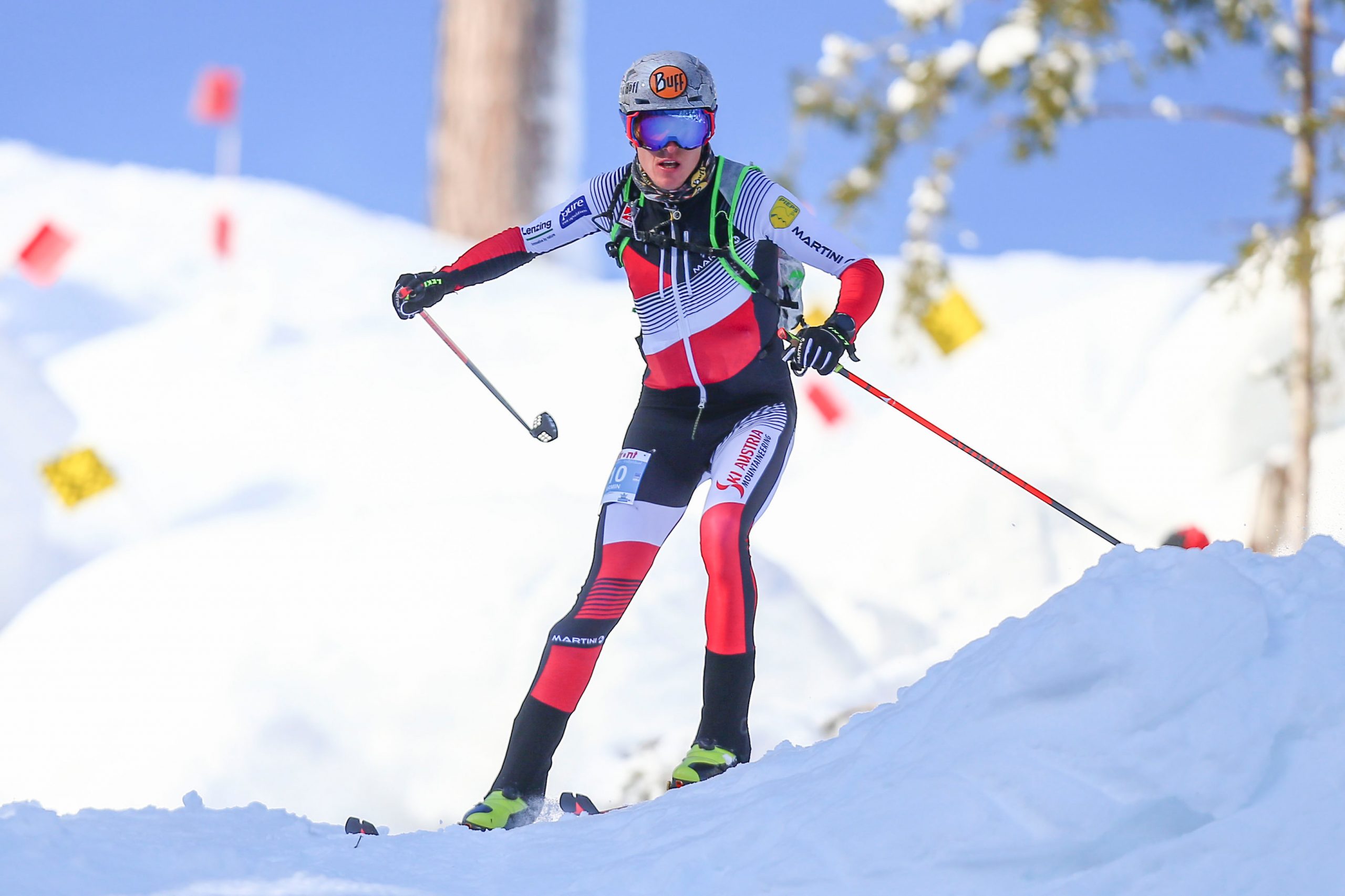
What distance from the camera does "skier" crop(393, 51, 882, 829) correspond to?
3.72 metres

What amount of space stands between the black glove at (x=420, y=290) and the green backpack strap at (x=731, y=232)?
3.07 ft

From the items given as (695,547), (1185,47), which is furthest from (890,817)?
(1185,47)

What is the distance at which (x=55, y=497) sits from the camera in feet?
33.7

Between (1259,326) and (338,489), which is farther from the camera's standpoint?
(1259,326)

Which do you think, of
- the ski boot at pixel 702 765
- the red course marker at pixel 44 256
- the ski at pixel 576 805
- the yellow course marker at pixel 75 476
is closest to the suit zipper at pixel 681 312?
the ski boot at pixel 702 765

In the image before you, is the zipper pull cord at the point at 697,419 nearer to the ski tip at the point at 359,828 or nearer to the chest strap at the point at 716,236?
the chest strap at the point at 716,236

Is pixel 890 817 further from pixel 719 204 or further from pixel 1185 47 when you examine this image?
pixel 1185 47

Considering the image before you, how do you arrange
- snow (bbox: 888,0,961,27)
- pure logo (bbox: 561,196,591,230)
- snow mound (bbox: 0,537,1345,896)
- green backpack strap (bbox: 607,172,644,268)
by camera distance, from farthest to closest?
snow (bbox: 888,0,961,27)
pure logo (bbox: 561,196,591,230)
green backpack strap (bbox: 607,172,644,268)
snow mound (bbox: 0,537,1345,896)

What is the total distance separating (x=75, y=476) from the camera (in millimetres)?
10125

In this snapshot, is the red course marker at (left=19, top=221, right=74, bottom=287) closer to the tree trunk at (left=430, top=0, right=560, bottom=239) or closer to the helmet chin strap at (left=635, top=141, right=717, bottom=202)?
the tree trunk at (left=430, top=0, right=560, bottom=239)

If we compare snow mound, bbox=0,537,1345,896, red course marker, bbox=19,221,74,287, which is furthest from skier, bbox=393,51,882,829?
red course marker, bbox=19,221,74,287

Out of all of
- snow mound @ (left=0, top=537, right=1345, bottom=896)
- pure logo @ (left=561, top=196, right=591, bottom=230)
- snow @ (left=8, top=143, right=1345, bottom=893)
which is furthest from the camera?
pure logo @ (left=561, top=196, right=591, bottom=230)

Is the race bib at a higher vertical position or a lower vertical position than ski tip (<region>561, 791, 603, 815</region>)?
higher

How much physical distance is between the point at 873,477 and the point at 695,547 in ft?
14.0
